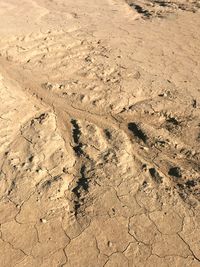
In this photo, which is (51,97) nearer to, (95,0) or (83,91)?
(83,91)

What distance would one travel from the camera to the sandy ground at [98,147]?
295cm

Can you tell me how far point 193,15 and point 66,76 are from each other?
3679 millimetres

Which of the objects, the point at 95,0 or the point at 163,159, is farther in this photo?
the point at 95,0

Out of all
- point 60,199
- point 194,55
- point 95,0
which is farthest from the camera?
point 95,0

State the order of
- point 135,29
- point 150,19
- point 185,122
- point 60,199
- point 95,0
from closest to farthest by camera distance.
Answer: point 60,199
point 185,122
point 135,29
point 150,19
point 95,0

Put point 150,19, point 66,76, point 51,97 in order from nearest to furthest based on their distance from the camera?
point 51,97
point 66,76
point 150,19

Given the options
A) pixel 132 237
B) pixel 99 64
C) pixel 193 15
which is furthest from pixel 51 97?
pixel 193 15

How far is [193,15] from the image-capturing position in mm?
7422

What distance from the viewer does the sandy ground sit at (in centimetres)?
295

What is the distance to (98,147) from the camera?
3.79 metres

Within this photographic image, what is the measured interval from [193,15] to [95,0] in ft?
7.14

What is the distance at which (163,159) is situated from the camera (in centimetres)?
368

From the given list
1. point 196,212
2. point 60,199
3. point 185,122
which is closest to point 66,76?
point 185,122

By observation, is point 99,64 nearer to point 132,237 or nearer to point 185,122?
point 185,122
